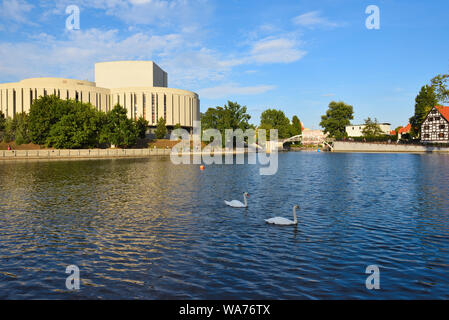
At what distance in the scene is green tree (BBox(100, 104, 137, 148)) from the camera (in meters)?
101

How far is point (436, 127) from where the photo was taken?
387ft

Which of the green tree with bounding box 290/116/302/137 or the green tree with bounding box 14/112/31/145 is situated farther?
the green tree with bounding box 290/116/302/137

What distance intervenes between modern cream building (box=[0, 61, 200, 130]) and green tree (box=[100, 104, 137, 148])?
2167 inches

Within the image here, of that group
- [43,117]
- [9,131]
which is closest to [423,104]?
[43,117]

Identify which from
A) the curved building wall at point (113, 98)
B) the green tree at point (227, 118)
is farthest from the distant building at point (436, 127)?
the curved building wall at point (113, 98)

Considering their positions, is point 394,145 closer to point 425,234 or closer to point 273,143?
point 273,143

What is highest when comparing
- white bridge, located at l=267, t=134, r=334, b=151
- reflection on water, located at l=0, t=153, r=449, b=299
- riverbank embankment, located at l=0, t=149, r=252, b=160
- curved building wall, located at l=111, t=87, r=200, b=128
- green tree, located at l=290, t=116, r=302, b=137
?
curved building wall, located at l=111, t=87, r=200, b=128

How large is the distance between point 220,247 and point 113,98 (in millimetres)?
167772

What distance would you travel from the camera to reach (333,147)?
158 metres

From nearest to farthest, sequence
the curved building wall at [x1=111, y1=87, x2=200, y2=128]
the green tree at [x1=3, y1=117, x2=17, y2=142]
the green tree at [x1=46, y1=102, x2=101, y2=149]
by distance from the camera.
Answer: the green tree at [x1=46, y1=102, x2=101, y2=149], the green tree at [x1=3, y1=117, x2=17, y2=142], the curved building wall at [x1=111, y1=87, x2=200, y2=128]

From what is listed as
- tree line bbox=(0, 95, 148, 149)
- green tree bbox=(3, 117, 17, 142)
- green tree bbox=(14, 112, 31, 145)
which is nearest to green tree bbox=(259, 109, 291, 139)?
tree line bbox=(0, 95, 148, 149)

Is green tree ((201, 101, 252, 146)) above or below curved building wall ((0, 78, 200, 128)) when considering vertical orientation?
below

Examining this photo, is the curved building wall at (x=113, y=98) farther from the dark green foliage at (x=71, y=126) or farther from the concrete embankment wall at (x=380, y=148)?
the concrete embankment wall at (x=380, y=148)

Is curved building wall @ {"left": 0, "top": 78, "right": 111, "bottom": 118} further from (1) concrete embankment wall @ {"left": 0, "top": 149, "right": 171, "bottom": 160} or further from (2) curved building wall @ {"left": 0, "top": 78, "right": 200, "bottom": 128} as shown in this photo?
(1) concrete embankment wall @ {"left": 0, "top": 149, "right": 171, "bottom": 160}
